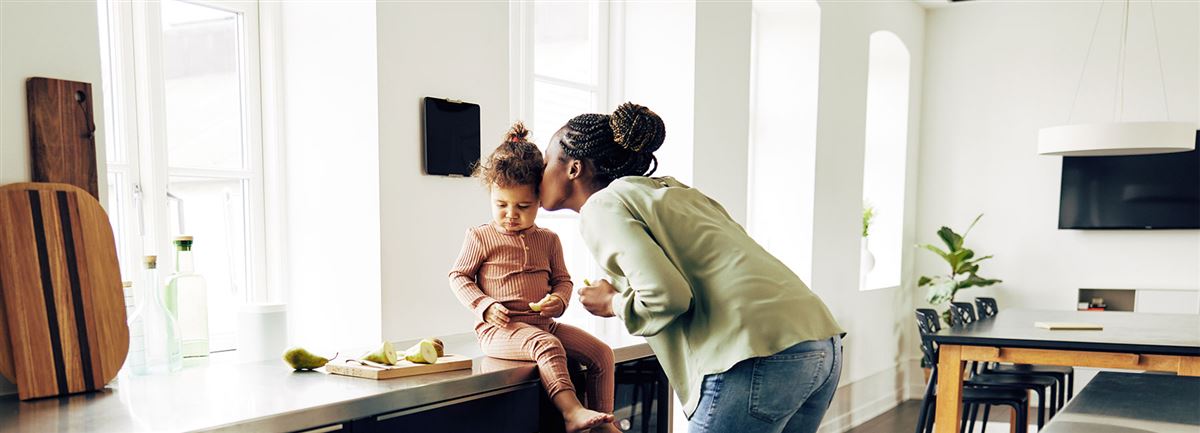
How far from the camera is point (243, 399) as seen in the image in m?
1.45

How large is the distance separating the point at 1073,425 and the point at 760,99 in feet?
8.38

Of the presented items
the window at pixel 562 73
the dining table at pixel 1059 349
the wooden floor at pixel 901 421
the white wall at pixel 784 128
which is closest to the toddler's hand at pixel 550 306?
the window at pixel 562 73

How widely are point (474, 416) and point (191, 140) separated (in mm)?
1181

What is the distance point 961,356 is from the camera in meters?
3.37

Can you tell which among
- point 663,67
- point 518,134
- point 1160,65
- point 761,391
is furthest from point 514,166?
point 1160,65

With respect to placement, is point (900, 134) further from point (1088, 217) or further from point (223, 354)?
point (223, 354)

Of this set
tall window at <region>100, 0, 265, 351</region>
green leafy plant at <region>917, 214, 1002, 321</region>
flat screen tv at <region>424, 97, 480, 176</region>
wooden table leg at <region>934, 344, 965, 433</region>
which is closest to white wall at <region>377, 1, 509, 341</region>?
flat screen tv at <region>424, 97, 480, 176</region>

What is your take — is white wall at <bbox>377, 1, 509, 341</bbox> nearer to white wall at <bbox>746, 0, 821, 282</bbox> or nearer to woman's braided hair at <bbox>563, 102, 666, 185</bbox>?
woman's braided hair at <bbox>563, 102, 666, 185</bbox>

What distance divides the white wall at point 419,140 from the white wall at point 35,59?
0.71 metres

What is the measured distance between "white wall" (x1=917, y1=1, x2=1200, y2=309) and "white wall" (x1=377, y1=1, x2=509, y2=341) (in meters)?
4.44

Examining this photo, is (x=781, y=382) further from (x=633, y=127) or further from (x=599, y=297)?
(x=633, y=127)

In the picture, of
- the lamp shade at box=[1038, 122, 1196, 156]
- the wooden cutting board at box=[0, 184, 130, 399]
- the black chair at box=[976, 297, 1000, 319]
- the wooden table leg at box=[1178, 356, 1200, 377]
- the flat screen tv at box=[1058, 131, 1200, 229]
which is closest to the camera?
the wooden cutting board at box=[0, 184, 130, 399]

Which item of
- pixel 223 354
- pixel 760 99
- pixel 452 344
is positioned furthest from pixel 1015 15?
pixel 223 354

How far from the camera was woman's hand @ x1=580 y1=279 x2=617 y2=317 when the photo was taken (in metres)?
1.69
